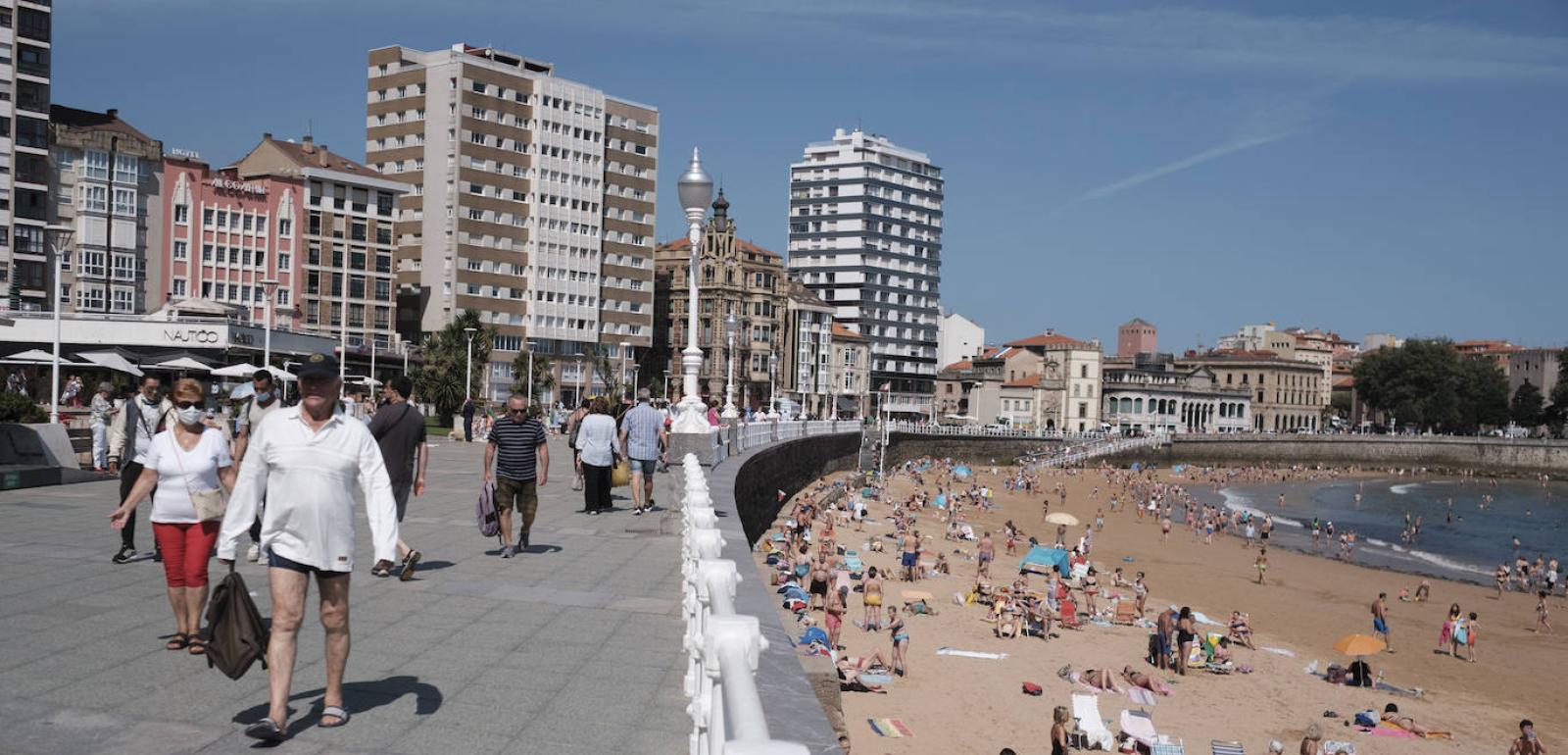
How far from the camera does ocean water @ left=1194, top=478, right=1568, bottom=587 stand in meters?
41.3

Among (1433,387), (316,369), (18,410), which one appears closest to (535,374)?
(18,410)

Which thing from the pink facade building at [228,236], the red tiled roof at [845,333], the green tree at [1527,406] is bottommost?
the green tree at [1527,406]

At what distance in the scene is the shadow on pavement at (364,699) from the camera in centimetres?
549

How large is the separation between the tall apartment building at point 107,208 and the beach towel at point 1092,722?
61.2 metres

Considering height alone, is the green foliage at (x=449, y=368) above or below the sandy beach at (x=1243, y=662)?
above

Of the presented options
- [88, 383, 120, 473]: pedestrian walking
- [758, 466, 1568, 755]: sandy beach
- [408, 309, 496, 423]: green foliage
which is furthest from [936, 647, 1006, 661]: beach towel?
[408, 309, 496, 423]: green foliage

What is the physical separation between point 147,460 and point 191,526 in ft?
1.79

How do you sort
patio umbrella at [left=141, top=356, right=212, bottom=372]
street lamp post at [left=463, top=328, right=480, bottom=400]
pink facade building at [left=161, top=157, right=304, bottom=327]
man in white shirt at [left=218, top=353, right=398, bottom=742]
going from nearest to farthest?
→ man in white shirt at [left=218, top=353, right=398, bottom=742] → patio umbrella at [left=141, top=356, right=212, bottom=372] → street lamp post at [left=463, top=328, right=480, bottom=400] → pink facade building at [left=161, top=157, right=304, bottom=327]

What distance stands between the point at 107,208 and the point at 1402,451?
351ft

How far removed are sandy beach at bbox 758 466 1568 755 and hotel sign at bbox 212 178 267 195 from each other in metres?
51.5

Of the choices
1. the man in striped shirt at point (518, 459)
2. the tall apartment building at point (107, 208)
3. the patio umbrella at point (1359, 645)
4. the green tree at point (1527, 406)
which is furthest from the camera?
the green tree at point (1527, 406)

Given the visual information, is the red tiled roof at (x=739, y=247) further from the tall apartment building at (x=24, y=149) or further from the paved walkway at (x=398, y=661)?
the paved walkway at (x=398, y=661)

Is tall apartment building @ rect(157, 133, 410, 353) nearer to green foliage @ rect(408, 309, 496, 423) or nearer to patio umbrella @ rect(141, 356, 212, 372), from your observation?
green foliage @ rect(408, 309, 496, 423)

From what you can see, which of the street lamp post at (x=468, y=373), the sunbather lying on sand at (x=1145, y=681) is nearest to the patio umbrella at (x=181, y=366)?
the street lamp post at (x=468, y=373)
